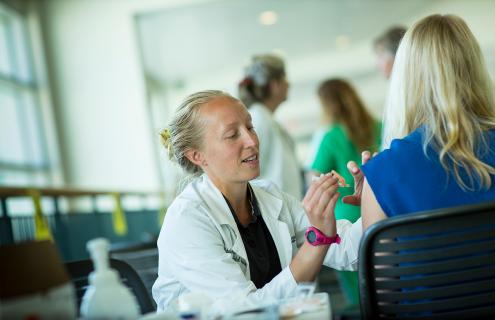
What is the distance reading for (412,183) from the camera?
57.3 inches

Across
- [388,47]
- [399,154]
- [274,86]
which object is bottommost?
[399,154]

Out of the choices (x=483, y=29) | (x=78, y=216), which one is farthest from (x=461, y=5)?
(x=78, y=216)

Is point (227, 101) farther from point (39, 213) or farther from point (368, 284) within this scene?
point (39, 213)

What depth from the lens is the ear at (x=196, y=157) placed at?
6.15 feet

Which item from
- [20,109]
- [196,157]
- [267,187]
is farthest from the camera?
[20,109]

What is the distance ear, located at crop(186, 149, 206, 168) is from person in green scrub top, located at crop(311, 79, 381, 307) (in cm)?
157

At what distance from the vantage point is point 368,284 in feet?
4.45

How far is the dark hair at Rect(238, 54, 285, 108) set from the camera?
333cm

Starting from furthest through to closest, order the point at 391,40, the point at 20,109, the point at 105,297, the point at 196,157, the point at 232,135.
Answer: the point at 20,109 → the point at 391,40 → the point at 196,157 → the point at 232,135 → the point at 105,297

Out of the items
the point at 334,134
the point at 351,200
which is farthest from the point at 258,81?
the point at 351,200

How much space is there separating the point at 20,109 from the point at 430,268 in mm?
6519

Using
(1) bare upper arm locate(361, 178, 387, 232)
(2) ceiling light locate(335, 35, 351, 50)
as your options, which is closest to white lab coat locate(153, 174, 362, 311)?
(1) bare upper arm locate(361, 178, 387, 232)

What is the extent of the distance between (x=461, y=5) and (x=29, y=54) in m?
4.68

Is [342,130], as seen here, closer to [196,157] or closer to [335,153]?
[335,153]
